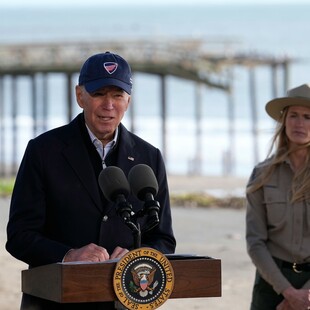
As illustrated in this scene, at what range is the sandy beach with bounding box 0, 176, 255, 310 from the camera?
387 inches

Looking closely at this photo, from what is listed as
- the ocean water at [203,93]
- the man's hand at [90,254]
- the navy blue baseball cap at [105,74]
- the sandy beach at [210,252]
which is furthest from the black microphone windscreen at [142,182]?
the ocean water at [203,93]

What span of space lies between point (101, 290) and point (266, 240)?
1900mm

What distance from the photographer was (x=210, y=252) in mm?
13328

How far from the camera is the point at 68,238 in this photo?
461 cm

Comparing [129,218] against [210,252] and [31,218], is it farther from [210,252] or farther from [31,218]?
[210,252]

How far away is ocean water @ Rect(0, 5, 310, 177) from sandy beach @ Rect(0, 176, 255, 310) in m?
22.0

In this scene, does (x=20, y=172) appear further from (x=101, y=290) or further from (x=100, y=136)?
(x=101, y=290)

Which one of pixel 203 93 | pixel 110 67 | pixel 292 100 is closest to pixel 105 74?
pixel 110 67

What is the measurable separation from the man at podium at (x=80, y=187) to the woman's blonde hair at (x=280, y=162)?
121cm

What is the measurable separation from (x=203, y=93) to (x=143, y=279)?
208 feet

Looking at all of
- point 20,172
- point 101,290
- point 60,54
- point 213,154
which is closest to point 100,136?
point 20,172

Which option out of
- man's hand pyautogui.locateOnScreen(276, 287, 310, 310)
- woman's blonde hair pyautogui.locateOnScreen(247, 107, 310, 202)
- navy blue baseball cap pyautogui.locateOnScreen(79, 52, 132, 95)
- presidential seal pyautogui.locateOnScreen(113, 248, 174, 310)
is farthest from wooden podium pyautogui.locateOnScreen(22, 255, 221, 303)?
woman's blonde hair pyautogui.locateOnScreen(247, 107, 310, 202)

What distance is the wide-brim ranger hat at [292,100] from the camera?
5.80 meters

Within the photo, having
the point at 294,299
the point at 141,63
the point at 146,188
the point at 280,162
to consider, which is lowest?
the point at 294,299
